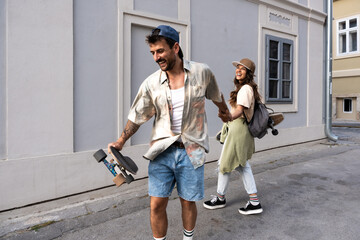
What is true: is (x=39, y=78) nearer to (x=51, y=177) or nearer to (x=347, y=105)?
(x=51, y=177)

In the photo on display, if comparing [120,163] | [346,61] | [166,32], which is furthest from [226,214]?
[346,61]

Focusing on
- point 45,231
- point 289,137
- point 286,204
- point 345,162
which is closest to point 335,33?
point 289,137

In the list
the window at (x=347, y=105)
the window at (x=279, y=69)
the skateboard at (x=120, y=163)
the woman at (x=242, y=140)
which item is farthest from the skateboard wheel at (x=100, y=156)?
the window at (x=347, y=105)

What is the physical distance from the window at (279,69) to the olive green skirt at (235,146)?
3985 millimetres

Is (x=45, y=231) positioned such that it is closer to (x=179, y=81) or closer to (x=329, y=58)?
(x=179, y=81)

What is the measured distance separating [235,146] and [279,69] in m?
4.72

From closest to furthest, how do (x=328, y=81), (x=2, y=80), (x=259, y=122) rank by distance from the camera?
(x=259, y=122) → (x=2, y=80) → (x=328, y=81)

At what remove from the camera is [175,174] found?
2178 mm

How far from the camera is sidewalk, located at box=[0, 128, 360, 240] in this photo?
2811 millimetres

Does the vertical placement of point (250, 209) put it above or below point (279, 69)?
below

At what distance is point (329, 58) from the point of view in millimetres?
8227

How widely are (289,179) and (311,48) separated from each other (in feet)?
16.2

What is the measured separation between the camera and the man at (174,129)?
2.10 metres

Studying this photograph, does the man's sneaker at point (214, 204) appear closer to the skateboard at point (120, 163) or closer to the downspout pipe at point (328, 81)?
the skateboard at point (120, 163)
